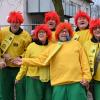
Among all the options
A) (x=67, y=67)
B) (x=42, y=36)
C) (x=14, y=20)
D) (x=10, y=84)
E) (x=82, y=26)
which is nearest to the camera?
(x=67, y=67)

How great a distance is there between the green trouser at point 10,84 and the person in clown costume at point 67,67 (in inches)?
57.9

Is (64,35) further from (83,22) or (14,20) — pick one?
(14,20)

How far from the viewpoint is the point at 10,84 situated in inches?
317

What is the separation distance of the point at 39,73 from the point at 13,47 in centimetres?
100

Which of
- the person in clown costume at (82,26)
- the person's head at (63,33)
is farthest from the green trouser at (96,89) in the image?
the person in clown costume at (82,26)

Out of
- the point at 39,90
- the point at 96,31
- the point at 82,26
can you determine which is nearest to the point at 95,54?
the point at 96,31

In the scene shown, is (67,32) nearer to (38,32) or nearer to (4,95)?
(38,32)

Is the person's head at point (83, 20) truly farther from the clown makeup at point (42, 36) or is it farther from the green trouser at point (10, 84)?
the green trouser at point (10, 84)

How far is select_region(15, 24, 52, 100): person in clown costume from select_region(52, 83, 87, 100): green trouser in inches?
21.7

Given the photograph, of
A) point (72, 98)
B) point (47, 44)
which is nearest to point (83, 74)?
point (72, 98)

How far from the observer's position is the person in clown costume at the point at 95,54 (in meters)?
6.59

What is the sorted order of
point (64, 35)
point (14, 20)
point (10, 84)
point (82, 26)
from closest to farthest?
point (64, 35)
point (82, 26)
point (14, 20)
point (10, 84)

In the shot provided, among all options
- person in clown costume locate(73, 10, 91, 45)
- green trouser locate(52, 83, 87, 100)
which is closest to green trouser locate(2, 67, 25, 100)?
person in clown costume locate(73, 10, 91, 45)

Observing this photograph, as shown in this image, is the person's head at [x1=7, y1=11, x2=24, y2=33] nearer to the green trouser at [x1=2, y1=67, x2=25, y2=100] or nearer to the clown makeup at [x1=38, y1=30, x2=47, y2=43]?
the green trouser at [x1=2, y1=67, x2=25, y2=100]
